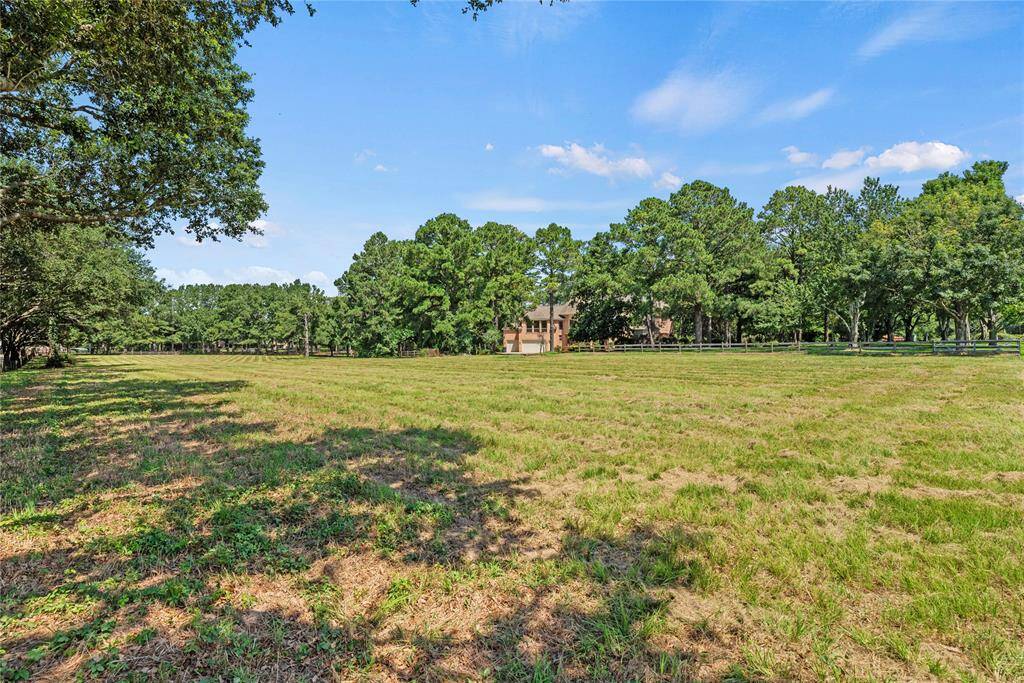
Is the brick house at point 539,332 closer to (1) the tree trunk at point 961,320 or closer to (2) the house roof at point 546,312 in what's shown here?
(2) the house roof at point 546,312

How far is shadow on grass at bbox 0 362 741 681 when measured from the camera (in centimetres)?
258

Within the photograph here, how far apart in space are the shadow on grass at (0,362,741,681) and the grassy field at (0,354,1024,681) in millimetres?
20

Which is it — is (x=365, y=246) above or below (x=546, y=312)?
above

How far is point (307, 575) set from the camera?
346 centimetres

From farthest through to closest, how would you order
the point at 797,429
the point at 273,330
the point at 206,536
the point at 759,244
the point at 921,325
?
the point at 273,330
the point at 921,325
the point at 759,244
the point at 797,429
the point at 206,536

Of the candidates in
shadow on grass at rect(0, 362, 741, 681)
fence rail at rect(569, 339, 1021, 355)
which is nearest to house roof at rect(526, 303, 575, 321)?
fence rail at rect(569, 339, 1021, 355)

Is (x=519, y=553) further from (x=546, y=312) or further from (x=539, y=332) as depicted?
(x=546, y=312)

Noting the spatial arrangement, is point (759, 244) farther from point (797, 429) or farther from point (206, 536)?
point (206, 536)

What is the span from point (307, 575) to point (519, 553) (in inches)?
65.4

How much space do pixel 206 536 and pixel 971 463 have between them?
29.0ft

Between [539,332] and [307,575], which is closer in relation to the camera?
[307,575]

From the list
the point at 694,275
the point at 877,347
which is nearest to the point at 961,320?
the point at 877,347

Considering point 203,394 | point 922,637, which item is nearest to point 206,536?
point 922,637

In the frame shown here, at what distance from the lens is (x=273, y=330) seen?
76375 mm
